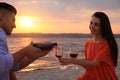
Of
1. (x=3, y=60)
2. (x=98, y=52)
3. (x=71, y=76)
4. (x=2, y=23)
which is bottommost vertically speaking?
(x=71, y=76)

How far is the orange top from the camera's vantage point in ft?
17.3

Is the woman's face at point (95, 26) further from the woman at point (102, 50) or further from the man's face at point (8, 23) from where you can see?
the man's face at point (8, 23)

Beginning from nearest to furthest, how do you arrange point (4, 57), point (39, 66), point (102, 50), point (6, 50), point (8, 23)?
point (4, 57) → point (6, 50) → point (8, 23) → point (102, 50) → point (39, 66)

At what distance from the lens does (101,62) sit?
5324 millimetres

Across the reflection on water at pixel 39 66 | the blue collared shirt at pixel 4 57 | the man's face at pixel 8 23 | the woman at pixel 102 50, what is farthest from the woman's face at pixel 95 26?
the reflection on water at pixel 39 66

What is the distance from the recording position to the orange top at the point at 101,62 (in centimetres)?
528

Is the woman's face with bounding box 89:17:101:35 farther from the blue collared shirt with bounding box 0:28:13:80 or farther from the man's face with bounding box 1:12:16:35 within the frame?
the blue collared shirt with bounding box 0:28:13:80

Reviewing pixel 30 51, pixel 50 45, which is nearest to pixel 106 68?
pixel 50 45

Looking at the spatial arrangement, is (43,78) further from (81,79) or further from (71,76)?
(81,79)

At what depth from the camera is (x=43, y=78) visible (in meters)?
13.6

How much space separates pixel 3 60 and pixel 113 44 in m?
2.67

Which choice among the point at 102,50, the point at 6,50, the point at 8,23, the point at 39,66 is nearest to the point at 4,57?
the point at 6,50

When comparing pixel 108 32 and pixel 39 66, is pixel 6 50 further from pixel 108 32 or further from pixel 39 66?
pixel 39 66

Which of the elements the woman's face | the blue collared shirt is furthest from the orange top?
the blue collared shirt
